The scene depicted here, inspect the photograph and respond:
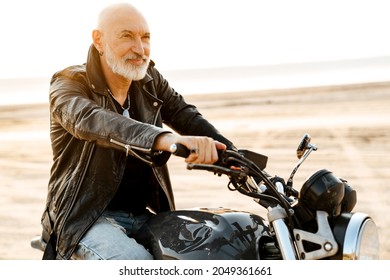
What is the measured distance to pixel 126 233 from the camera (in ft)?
8.78

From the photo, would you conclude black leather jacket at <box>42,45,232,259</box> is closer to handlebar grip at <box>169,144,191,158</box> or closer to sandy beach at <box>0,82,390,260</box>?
handlebar grip at <box>169,144,191,158</box>

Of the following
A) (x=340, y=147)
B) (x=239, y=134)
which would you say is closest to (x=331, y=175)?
(x=340, y=147)

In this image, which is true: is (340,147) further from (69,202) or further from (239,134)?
(69,202)

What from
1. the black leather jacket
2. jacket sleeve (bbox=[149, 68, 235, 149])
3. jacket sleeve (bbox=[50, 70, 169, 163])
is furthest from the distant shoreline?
jacket sleeve (bbox=[50, 70, 169, 163])

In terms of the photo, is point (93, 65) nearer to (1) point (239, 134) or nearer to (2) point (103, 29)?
(2) point (103, 29)

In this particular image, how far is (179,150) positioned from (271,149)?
737 centimetres

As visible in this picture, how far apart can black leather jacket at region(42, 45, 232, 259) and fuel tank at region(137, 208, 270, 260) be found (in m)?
0.27

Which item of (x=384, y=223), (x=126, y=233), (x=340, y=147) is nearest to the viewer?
(x=126, y=233)

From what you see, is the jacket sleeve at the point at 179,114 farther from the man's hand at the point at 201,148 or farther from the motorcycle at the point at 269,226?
the man's hand at the point at 201,148

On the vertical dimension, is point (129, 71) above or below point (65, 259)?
above

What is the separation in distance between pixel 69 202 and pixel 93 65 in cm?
63

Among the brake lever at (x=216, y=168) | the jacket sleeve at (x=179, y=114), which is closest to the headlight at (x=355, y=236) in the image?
the brake lever at (x=216, y=168)
